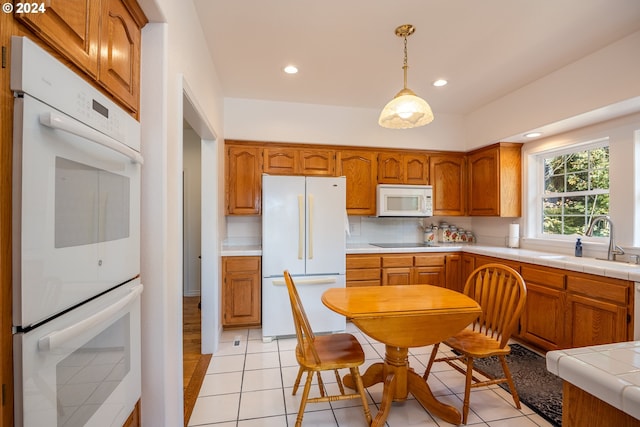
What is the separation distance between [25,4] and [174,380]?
1.60 metres

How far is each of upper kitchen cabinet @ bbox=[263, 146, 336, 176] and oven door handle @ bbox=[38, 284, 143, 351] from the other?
2668mm

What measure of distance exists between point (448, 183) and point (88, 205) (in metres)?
4.06

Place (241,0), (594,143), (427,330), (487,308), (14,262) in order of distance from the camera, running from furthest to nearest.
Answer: (594,143), (487,308), (241,0), (427,330), (14,262)

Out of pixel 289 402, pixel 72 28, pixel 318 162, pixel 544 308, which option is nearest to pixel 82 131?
pixel 72 28

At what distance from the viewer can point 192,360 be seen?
258 cm

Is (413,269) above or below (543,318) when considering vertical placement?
above

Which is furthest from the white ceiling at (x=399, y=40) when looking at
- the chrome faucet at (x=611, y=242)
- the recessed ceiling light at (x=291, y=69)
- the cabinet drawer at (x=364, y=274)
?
the cabinet drawer at (x=364, y=274)

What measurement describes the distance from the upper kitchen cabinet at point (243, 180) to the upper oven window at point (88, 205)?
2.39 metres

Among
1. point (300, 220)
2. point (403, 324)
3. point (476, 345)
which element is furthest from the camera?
point (300, 220)

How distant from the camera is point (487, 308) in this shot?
7.26ft

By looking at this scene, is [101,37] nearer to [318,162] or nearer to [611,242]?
[318,162]

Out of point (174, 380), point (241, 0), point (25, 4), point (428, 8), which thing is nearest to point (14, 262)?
point (25, 4)

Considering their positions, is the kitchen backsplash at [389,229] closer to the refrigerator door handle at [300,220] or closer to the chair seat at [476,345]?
the refrigerator door handle at [300,220]

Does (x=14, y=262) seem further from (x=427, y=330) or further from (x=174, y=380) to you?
(x=427, y=330)
